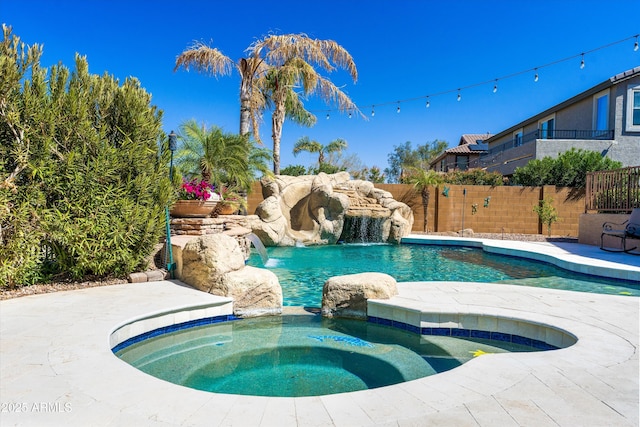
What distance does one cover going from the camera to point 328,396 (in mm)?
2682

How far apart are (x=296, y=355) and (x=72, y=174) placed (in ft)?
14.3

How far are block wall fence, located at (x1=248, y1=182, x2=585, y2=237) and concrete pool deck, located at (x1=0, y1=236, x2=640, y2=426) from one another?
13700mm

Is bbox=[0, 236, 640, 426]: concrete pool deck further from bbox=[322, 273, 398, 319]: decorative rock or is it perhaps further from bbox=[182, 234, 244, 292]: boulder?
bbox=[322, 273, 398, 319]: decorative rock

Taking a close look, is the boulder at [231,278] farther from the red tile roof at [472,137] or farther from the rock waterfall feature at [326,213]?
the red tile roof at [472,137]

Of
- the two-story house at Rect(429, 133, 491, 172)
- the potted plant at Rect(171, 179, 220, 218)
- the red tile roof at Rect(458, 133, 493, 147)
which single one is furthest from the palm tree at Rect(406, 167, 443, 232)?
the red tile roof at Rect(458, 133, 493, 147)

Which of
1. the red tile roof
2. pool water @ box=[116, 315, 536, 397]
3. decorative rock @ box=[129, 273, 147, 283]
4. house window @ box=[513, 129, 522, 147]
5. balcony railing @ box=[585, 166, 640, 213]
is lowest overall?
pool water @ box=[116, 315, 536, 397]

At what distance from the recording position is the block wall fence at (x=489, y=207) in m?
17.3

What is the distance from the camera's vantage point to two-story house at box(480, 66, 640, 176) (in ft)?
65.1

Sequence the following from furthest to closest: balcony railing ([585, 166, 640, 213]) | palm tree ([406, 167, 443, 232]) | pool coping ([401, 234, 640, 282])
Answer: palm tree ([406, 167, 443, 232])
balcony railing ([585, 166, 640, 213])
pool coping ([401, 234, 640, 282])

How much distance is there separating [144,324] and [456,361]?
3.52 m

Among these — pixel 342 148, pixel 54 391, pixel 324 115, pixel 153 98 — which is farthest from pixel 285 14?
pixel 342 148

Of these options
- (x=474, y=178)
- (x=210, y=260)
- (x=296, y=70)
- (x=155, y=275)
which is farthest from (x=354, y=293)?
(x=474, y=178)

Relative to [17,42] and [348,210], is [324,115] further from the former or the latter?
[17,42]

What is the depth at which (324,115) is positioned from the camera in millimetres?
22391
